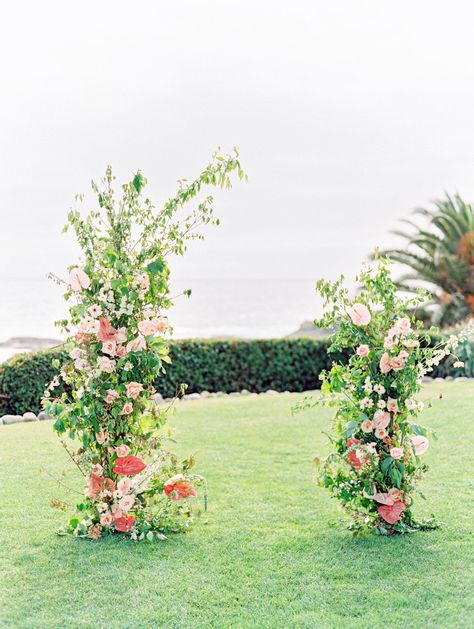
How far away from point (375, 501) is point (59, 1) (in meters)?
8.32

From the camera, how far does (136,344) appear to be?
3.99 meters

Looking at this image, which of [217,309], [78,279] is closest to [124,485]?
[78,279]

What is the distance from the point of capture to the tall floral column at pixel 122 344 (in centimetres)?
402

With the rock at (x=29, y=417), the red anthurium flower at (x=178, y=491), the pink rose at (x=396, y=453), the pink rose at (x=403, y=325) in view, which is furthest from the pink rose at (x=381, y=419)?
the rock at (x=29, y=417)

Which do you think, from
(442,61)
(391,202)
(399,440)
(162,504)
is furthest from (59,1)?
(391,202)

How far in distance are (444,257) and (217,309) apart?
24.5m

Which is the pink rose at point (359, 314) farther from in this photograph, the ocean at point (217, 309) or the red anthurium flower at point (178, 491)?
the ocean at point (217, 309)

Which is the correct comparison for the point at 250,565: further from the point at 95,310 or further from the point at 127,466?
the point at 95,310

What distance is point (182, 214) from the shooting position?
4.20 m

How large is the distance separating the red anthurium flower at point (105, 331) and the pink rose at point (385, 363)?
153cm

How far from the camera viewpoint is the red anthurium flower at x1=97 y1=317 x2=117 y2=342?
13.1 ft

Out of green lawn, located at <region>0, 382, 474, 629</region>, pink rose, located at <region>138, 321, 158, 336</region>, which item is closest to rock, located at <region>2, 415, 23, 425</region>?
green lawn, located at <region>0, 382, 474, 629</region>

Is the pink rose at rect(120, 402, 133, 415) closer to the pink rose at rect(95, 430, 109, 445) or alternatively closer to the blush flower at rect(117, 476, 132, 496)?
the pink rose at rect(95, 430, 109, 445)

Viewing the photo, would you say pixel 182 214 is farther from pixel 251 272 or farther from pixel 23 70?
pixel 251 272
